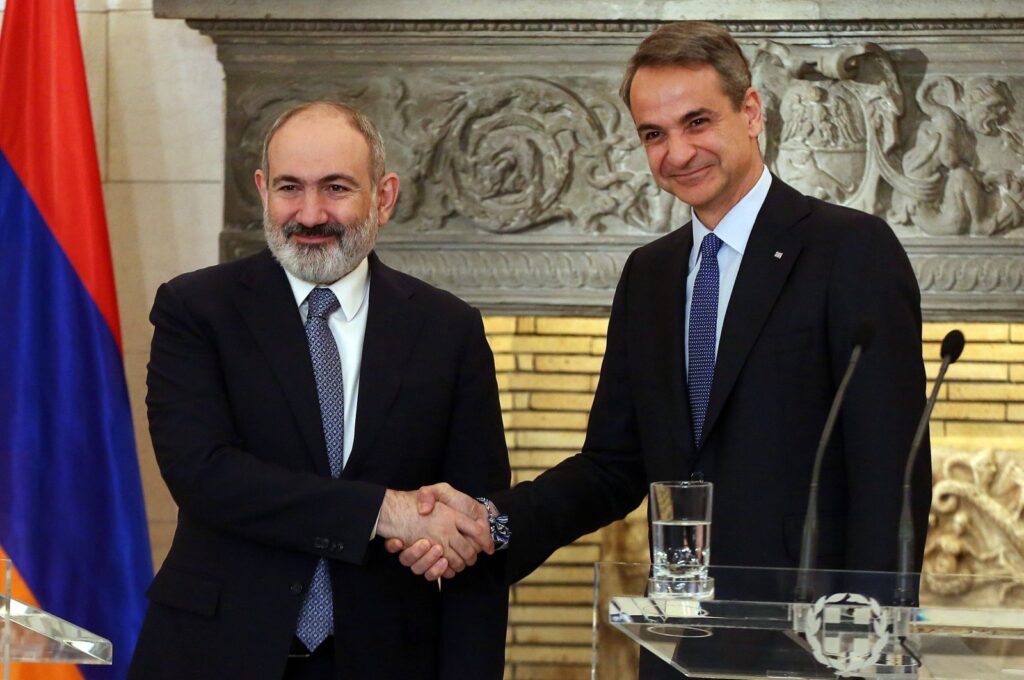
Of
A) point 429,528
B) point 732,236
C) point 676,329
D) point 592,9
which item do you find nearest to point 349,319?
point 429,528

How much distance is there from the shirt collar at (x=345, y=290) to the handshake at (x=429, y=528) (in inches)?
14.7

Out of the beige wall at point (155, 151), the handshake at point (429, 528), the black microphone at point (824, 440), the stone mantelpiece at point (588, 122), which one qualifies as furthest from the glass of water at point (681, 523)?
the beige wall at point (155, 151)

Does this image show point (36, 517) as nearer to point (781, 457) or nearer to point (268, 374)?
point (268, 374)

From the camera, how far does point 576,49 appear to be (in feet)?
14.0

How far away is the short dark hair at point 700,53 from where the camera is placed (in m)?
2.47

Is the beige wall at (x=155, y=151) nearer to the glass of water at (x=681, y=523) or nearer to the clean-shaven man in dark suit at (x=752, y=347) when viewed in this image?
the clean-shaven man in dark suit at (x=752, y=347)

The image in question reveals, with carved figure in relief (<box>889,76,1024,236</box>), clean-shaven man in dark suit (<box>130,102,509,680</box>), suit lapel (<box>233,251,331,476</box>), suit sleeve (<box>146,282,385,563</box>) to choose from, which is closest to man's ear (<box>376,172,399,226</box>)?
clean-shaven man in dark suit (<box>130,102,509,680</box>)

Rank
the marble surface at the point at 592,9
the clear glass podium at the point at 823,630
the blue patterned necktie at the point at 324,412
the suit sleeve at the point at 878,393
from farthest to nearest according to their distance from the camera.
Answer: the marble surface at the point at 592,9
the blue patterned necktie at the point at 324,412
the suit sleeve at the point at 878,393
the clear glass podium at the point at 823,630

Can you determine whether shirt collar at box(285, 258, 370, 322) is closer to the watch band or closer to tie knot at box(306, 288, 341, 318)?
tie knot at box(306, 288, 341, 318)

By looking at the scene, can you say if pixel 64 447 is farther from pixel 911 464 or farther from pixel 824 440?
pixel 911 464

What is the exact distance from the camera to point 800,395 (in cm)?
238

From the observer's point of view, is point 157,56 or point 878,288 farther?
point 157,56

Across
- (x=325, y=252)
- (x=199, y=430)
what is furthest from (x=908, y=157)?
(x=199, y=430)

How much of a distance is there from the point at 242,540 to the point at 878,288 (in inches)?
47.5
